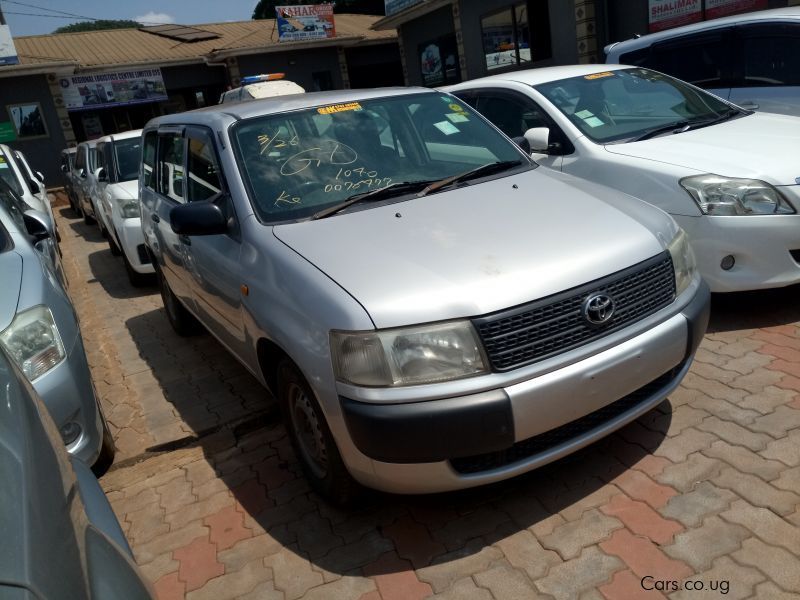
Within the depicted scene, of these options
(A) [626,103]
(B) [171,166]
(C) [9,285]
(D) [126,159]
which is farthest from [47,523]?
(D) [126,159]

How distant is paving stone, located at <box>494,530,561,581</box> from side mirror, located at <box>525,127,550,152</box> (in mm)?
3020

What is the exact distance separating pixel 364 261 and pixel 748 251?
2511 mm

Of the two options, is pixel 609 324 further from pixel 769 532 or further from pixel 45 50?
pixel 45 50

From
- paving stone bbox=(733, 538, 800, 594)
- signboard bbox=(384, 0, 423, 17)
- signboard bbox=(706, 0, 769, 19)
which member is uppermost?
signboard bbox=(384, 0, 423, 17)

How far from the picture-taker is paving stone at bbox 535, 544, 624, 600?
2.24 m

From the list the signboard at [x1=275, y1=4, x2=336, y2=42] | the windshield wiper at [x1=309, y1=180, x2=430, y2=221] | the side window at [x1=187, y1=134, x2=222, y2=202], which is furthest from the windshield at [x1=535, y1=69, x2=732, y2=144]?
the signboard at [x1=275, y1=4, x2=336, y2=42]

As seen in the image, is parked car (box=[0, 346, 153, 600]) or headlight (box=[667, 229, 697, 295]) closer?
parked car (box=[0, 346, 153, 600])

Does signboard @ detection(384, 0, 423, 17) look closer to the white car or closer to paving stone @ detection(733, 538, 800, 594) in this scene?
the white car

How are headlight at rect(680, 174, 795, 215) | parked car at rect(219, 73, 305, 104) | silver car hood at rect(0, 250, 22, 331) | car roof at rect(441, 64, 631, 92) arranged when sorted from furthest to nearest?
parked car at rect(219, 73, 305, 104) → car roof at rect(441, 64, 631, 92) → headlight at rect(680, 174, 795, 215) → silver car hood at rect(0, 250, 22, 331)

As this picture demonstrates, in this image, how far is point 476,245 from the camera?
8.54ft

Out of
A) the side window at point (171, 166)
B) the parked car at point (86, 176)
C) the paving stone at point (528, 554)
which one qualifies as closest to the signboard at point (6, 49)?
the parked car at point (86, 176)

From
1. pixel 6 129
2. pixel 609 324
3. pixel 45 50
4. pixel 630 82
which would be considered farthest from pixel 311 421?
pixel 45 50

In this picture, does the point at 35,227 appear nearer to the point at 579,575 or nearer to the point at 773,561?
the point at 579,575

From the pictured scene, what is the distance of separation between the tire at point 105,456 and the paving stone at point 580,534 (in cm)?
228
